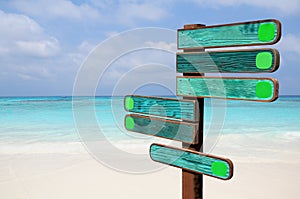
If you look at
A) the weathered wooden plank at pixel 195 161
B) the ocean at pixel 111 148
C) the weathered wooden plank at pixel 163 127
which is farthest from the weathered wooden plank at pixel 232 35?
the ocean at pixel 111 148

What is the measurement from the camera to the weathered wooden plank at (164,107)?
8.60 ft

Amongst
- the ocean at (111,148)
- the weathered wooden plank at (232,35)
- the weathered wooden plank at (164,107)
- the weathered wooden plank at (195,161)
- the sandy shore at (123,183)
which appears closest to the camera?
the weathered wooden plank at (232,35)

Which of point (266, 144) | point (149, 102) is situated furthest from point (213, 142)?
point (149, 102)

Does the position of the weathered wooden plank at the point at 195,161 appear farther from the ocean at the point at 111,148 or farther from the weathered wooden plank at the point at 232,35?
the ocean at the point at 111,148

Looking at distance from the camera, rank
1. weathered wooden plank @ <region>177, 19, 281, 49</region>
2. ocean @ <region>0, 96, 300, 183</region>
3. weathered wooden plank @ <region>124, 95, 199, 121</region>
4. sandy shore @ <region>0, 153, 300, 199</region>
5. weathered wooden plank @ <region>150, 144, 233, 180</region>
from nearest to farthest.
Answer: weathered wooden plank @ <region>177, 19, 281, 49</region>
weathered wooden plank @ <region>150, 144, 233, 180</region>
weathered wooden plank @ <region>124, 95, 199, 121</region>
sandy shore @ <region>0, 153, 300, 199</region>
ocean @ <region>0, 96, 300, 183</region>

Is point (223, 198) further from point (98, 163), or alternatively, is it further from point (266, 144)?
point (266, 144)

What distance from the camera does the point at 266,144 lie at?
8.79 meters

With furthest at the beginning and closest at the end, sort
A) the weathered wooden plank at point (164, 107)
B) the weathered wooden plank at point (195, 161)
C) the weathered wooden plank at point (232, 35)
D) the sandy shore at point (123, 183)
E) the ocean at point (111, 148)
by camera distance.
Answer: the ocean at point (111, 148), the sandy shore at point (123, 183), the weathered wooden plank at point (164, 107), the weathered wooden plank at point (195, 161), the weathered wooden plank at point (232, 35)

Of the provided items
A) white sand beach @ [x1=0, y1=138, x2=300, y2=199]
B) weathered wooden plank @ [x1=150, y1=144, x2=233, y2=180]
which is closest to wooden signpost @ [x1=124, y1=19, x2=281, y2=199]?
weathered wooden plank @ [x1=150, y1=144, x2=233, y2=180]

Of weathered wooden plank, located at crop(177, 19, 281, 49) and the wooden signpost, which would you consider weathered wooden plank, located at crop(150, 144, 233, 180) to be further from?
weathered wooden plank, located at crop(177, 19, 281, 49)

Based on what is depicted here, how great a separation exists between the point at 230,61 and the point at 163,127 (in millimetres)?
766

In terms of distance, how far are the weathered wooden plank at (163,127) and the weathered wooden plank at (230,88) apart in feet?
0.79

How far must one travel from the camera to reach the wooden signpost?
224cm

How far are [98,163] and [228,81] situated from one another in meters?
4.30
